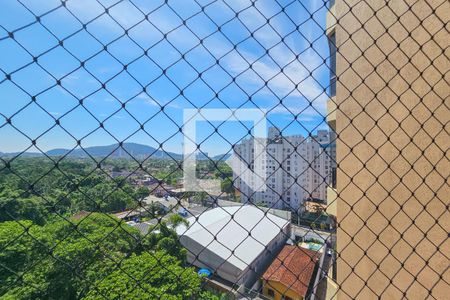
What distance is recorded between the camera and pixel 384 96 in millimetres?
1322

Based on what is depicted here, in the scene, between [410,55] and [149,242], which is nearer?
[410,55]

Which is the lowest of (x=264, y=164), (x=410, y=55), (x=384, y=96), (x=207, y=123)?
(x=264, y=164)

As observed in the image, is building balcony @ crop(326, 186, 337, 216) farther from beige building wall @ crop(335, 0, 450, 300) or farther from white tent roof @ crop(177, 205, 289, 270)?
white tent roof @ crop(177, 205, 289, 270)

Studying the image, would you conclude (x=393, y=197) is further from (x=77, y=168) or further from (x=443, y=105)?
(x=77, y=168)

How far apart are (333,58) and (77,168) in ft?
4.64

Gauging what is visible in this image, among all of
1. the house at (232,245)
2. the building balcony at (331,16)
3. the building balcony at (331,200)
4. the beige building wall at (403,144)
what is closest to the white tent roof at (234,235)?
the house at (232,245)

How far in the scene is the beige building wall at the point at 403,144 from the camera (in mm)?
1122

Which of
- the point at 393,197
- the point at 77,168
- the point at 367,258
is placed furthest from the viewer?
the point at 367,258

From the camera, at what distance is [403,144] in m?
1.25

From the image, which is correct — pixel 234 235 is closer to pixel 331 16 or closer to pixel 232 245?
pixel 232 245

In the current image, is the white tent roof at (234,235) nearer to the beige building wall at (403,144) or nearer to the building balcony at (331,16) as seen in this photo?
the building balcony at (331,16)

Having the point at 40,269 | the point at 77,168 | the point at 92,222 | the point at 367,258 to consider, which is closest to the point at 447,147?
the point at 367,258

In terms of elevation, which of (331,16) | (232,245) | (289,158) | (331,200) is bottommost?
(232,245)

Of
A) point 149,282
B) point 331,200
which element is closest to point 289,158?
point 331,200
